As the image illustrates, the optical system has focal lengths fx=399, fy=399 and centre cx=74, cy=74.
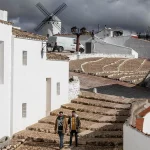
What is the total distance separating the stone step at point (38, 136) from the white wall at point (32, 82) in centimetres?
38

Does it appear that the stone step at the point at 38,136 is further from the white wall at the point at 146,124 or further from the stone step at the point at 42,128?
the white wall at the point at 146,124

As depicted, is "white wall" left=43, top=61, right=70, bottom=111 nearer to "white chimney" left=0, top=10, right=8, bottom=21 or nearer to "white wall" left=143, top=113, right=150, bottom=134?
"white chimney" left=0, top=10, right=8, bottom=21

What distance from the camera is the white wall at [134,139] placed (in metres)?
11.0

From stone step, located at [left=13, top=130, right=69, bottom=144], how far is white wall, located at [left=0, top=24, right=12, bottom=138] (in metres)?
0.62

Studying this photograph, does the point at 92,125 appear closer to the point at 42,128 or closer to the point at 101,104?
the point at 42,128

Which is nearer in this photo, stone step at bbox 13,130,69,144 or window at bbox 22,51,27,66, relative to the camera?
stone step at bbox 13,130,69,144

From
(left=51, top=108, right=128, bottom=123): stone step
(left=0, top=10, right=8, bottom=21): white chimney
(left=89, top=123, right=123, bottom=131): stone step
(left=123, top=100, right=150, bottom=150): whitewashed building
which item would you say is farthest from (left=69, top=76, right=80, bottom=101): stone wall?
(left=123, top=100, right=150, bottom=150): whitewashed building

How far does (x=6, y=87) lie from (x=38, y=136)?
2490mm

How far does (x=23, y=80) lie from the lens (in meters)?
18.1

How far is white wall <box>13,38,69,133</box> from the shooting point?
57.8 ft

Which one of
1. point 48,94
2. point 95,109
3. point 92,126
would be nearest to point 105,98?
point 95,109

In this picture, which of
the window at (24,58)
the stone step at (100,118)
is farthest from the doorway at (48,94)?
the window at (24,58)

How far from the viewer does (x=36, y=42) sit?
19.3 meters

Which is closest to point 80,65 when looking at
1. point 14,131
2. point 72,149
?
point 14,131
